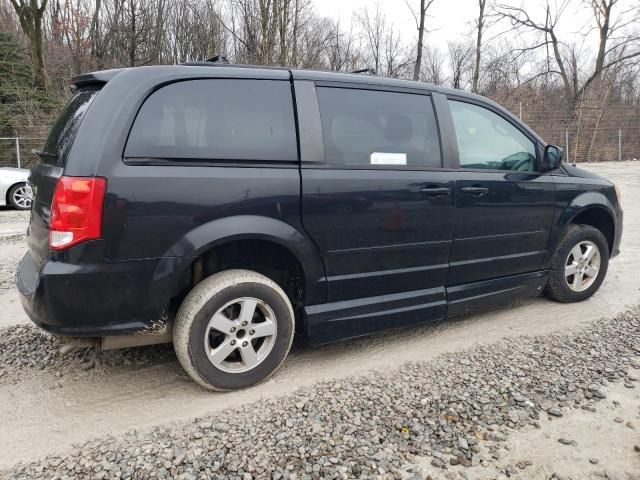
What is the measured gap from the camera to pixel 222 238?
8.86ft

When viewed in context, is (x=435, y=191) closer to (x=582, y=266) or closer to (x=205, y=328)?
(x=205, y=328)

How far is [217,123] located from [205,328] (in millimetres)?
1179

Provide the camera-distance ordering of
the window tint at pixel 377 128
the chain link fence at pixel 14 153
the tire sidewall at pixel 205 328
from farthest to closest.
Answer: the chain link fence at pixel 14 153 → the window tint at pixel 377 128 → the tire sidewall at pixel 205 328

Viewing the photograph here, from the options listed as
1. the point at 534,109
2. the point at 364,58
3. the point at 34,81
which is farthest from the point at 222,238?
the point at 364,58

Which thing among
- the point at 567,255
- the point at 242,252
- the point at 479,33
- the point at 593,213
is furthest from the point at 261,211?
the point at 479,33

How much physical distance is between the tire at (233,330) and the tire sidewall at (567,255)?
2.65m

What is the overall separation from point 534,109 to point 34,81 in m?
21.9

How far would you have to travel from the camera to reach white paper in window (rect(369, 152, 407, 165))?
3236 mm

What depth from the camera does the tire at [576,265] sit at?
430 centimetres

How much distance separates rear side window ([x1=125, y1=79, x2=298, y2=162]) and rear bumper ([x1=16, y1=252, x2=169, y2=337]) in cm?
63

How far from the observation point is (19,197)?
34.4ft

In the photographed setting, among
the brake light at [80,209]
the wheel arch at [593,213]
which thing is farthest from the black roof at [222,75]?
the wheel arch at [593,213]

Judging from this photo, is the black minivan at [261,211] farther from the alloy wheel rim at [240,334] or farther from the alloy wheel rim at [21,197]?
the alloy wheel rim at [21,197]

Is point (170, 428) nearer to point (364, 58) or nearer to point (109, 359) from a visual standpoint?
point (109, 359)
